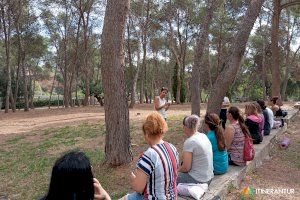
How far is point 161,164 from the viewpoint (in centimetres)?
317

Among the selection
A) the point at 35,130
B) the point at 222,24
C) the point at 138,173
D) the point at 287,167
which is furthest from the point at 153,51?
the point at 138,173

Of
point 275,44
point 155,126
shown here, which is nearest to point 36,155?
point 155,126

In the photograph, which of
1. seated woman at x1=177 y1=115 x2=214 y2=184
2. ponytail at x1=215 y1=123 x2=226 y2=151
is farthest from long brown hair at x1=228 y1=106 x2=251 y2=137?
seated woman at x1=177 y1=115 x2=214 y2=184

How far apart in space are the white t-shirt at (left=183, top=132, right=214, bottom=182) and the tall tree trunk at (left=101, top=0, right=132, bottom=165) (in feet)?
6.57

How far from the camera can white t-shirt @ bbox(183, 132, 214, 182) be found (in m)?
4.23

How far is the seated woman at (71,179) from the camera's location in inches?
81.7

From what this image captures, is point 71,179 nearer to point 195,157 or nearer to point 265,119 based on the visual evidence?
point 195,157

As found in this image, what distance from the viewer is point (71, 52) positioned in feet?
116

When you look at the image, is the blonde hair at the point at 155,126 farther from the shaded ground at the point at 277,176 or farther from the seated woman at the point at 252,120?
the seated woman at the point at 252,120

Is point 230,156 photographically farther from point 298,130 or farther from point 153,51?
point 153,51

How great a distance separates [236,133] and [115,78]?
2.12 metres

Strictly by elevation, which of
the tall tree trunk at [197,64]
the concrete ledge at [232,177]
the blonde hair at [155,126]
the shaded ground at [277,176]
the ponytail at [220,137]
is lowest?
the shaded ground at [277,176]

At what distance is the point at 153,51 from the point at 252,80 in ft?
42.2

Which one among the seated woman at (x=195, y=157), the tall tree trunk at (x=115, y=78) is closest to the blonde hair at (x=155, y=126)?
the seated woman at (x=195, y=157)
